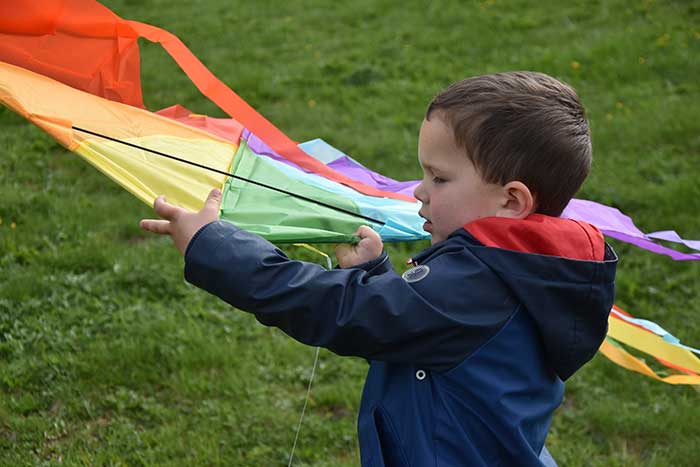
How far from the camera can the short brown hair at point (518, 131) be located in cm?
186

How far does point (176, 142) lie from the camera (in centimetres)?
254

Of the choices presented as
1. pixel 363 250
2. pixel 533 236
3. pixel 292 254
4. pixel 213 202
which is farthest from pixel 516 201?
pixel 292 254

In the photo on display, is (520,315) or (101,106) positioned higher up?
(101,106)

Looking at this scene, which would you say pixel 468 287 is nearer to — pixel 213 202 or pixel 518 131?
pixel 518 131

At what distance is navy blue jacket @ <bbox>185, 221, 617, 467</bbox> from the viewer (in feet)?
5.65

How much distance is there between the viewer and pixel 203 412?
3533mm

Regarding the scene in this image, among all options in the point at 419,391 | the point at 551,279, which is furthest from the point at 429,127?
the point at 419,391

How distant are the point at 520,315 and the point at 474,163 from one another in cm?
33

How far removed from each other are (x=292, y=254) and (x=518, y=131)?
305 centimetres

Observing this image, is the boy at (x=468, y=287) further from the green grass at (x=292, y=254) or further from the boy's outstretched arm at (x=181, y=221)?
the green grass at (x=292, y=254)

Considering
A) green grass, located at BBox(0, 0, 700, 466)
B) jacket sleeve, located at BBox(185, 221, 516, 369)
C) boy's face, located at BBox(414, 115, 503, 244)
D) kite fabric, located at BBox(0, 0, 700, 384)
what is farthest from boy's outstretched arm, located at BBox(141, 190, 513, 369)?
green grass, located at BBox(0, 0, 700, 466)

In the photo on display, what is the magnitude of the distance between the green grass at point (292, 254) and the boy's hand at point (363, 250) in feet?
4.94

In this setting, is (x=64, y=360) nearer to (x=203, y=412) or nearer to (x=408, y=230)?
(x=203, y=412)

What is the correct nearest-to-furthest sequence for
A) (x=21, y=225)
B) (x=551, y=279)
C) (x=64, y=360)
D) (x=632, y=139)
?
(x=551, y=279)
(x=64, y=360)
(x=21, y=225)
(x=632, y=139)
